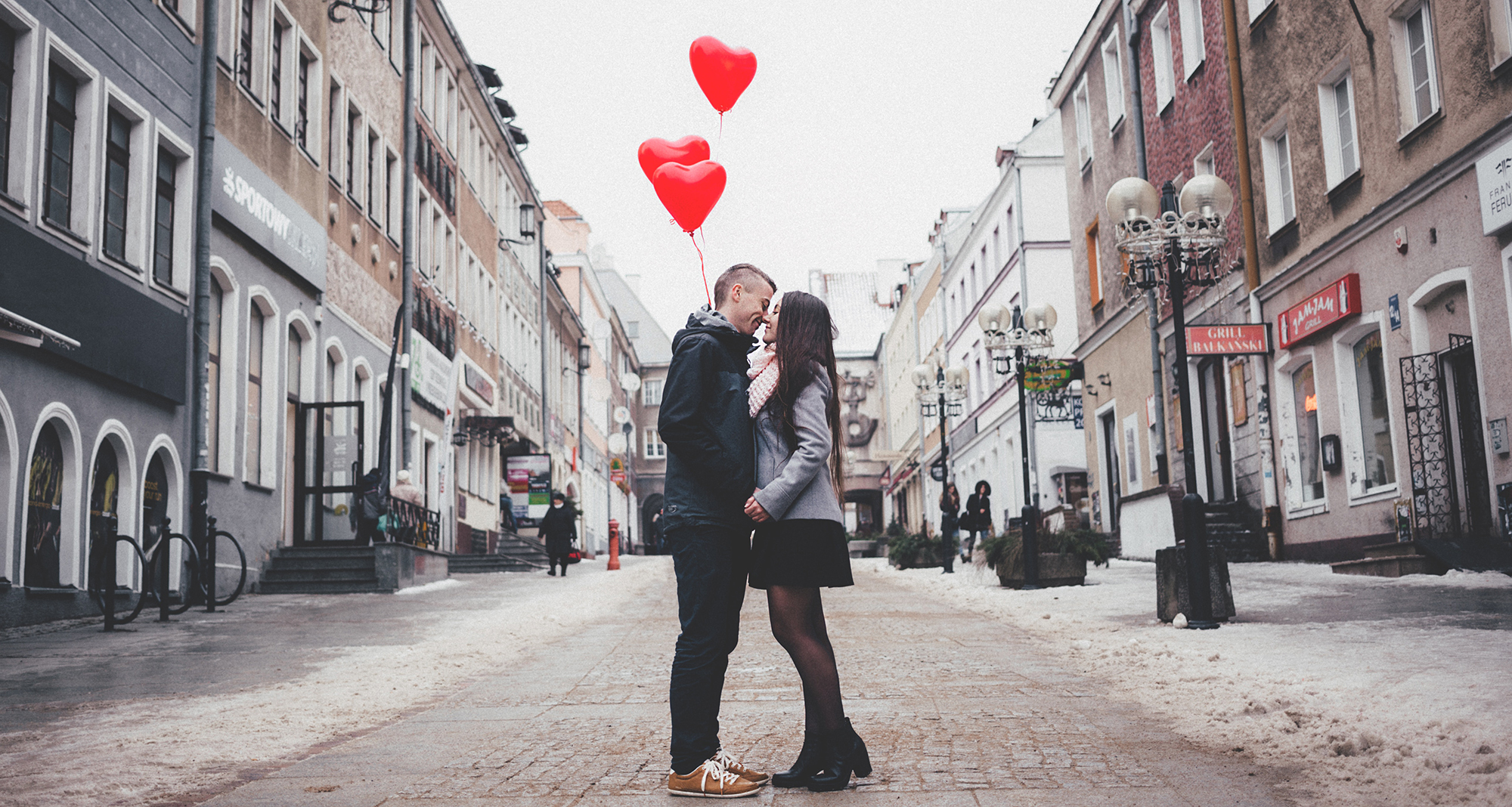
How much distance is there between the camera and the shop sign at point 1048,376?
66.4 feet

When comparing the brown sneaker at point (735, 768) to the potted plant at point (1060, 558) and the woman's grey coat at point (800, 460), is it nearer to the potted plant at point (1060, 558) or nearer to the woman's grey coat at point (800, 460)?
the woman's grey coat at point (800, 460)

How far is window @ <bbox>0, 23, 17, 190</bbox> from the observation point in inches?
499

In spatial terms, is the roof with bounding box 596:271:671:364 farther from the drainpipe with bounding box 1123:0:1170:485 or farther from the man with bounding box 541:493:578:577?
the drainpipe with bounding box 1123:0:1170:485

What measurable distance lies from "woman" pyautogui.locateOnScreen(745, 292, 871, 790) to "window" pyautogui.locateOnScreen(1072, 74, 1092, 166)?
84.1ft

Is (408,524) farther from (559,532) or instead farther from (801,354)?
(801,354)

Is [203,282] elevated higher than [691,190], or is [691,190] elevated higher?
Result: [203,282]

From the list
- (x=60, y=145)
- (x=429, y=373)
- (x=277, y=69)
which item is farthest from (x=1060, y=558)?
(x=429, y=373)

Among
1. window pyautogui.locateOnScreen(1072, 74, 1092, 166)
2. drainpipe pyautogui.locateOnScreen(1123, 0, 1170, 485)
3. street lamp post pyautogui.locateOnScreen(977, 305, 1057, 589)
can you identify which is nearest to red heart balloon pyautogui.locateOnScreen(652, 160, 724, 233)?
street lamp post pyautogui.locateOnScreen(977, 305, 1057, 589)

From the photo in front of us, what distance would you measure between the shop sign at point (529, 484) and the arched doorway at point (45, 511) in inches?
1034

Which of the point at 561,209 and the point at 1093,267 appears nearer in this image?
the point at 1093,267

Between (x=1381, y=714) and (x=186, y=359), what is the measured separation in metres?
14.5

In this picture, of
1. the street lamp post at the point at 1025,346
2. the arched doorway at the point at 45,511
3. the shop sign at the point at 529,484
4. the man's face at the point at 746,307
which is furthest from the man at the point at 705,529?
the shop sign at the point at 529,484

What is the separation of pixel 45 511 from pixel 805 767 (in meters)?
11.0

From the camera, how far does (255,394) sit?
65.1 feet
